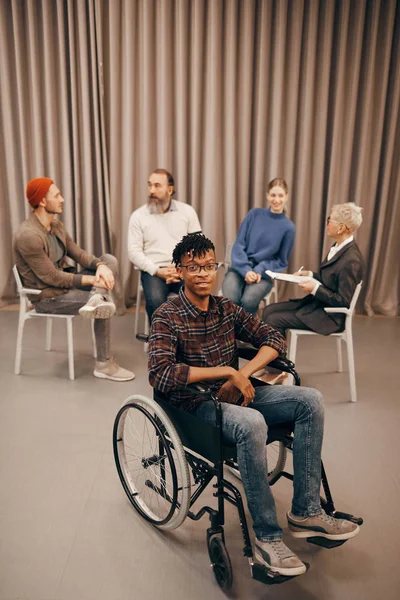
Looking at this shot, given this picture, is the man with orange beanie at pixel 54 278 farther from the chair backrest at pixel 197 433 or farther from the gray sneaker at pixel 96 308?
the chair backrest at pixel 197 433

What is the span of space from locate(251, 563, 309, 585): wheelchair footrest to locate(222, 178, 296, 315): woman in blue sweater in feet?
6.63

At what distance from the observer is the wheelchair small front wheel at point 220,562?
1603 millimetres

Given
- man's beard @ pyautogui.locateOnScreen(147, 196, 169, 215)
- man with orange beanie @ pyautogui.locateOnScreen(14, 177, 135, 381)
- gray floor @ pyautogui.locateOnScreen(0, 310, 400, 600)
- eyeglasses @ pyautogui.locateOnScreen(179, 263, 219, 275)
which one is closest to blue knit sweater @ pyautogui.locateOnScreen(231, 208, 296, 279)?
man's beard @ pyautogui.locateOnScreen(147, 196, 169, 215)

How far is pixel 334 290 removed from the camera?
9.36ft

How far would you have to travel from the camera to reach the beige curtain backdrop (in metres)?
4.06

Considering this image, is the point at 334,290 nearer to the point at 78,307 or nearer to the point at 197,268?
the point at 197,268

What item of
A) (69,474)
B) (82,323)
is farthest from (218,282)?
(69,474)

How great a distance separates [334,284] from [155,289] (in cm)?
115

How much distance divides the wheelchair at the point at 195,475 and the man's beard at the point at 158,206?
1876 millimetres

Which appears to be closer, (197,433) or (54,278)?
(197,433)

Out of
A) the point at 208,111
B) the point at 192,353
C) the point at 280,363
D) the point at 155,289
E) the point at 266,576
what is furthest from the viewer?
the point at 208,111

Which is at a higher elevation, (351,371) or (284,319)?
(284,319)

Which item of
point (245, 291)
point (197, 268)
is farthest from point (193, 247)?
point (245, 291)

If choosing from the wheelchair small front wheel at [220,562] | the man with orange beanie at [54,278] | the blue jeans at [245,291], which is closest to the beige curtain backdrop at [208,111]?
the blue jeans at [245,291]
